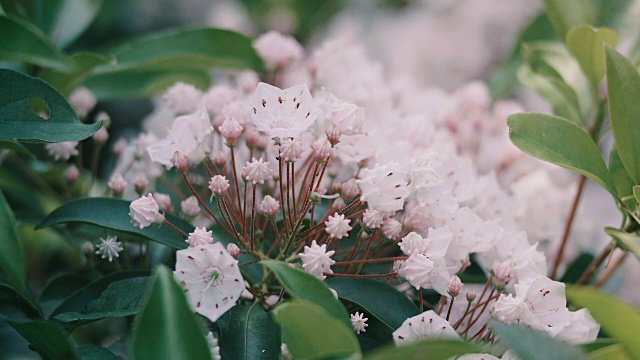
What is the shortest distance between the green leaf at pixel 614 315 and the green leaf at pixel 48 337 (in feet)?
1.68

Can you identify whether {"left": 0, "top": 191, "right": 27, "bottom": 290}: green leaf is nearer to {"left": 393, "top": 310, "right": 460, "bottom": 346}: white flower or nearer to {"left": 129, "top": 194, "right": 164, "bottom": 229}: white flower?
{"left": 129, "top": 194, "right": 164, "bottom": 229}: white flower

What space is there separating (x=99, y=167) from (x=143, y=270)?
916 mm

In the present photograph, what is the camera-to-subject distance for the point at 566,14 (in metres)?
1.12

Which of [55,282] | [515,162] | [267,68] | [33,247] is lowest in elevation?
[33,247]

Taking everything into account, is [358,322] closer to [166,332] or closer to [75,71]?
[166,332]

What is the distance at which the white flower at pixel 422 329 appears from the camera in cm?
71

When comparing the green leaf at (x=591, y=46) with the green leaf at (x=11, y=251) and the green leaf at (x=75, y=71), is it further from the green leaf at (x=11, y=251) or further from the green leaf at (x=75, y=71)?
the green leaf at (x=11, y=251)

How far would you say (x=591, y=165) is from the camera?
2.72ft

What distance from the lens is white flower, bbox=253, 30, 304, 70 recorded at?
1.19m

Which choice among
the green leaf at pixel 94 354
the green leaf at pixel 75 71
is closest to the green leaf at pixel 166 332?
the green leaf at pixel 94 354

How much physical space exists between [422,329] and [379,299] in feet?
0.24

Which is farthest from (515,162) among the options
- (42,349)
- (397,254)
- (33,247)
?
(33,247)

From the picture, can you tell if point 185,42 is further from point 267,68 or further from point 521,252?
point 521,252

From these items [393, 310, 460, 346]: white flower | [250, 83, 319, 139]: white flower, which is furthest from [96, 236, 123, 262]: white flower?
[393, 310, 460, 346]: white flower
